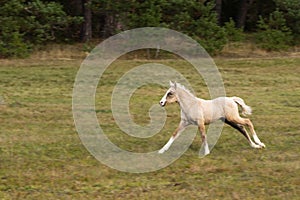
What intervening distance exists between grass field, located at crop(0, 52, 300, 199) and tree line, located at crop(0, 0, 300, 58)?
6537 mm

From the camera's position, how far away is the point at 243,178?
9195 mm

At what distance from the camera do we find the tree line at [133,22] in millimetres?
25547

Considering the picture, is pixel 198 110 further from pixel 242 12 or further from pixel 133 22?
pixel 242 12

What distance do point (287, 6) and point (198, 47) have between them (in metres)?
4.86

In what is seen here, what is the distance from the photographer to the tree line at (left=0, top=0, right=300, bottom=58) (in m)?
25.5

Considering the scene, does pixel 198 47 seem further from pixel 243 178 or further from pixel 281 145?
pixel 243 178

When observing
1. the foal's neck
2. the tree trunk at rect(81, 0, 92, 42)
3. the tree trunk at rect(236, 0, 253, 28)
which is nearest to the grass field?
the foal's neck

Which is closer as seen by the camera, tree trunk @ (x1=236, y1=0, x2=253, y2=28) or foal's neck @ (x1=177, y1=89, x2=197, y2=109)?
foal's neck @ (x1=177, y1=89, x2=197, y2=109)

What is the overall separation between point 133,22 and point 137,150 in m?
16.0

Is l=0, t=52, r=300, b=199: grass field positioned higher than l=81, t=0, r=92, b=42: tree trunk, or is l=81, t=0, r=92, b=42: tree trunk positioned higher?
l=0, t=52, r=300, b=199: grass field

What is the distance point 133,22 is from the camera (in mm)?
26500

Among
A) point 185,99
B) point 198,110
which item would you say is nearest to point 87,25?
point 185,99

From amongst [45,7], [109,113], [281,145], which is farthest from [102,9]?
[281,145]

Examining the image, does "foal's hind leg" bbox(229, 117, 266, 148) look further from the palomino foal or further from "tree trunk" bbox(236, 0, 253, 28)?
"tree trunk" bbox(236, 0, 253, 28)
